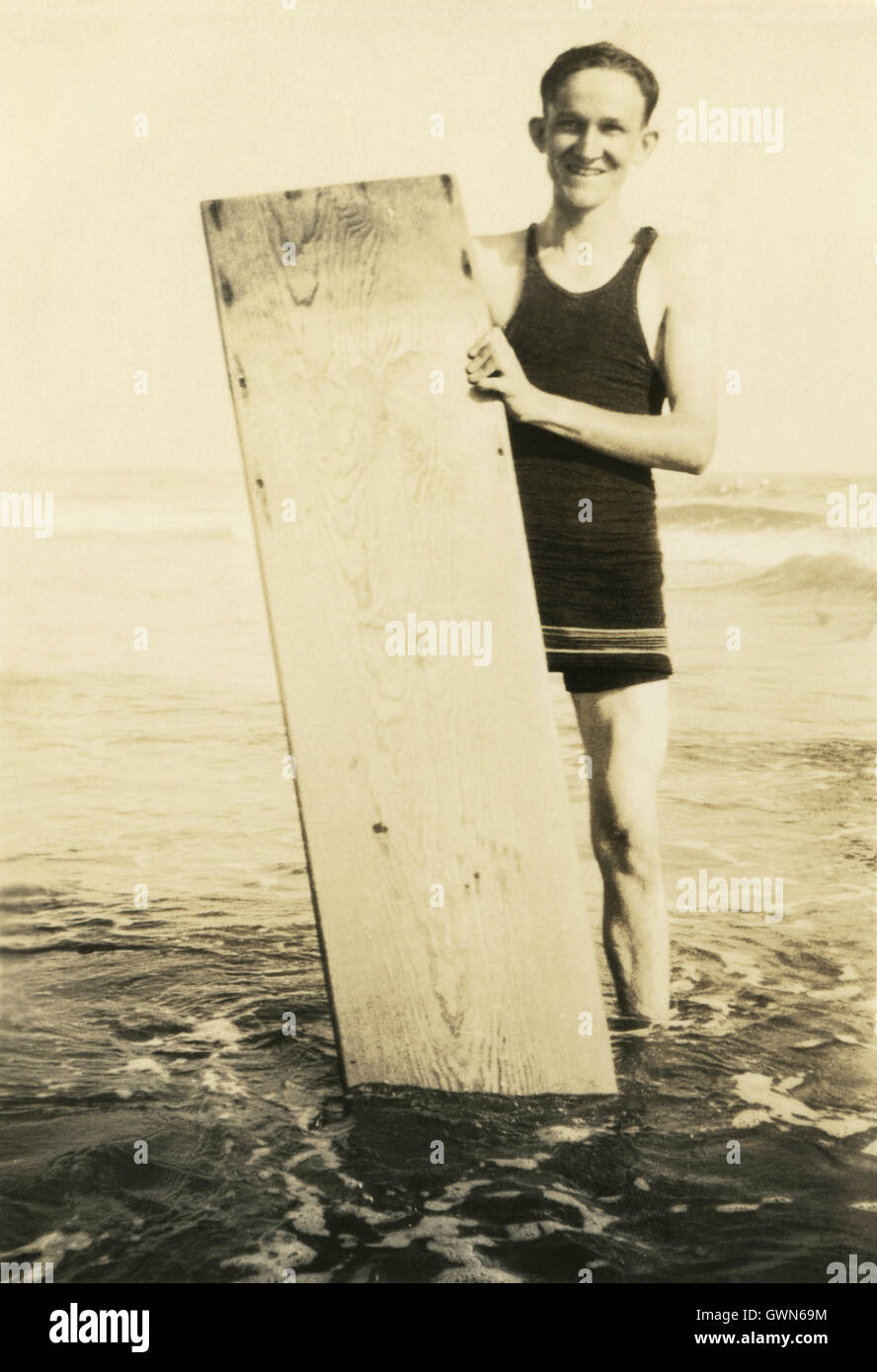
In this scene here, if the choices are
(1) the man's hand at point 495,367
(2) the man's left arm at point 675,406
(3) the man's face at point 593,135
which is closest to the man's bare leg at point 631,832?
(2) the man's left arm at point 675,406

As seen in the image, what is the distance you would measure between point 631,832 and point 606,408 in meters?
0.81

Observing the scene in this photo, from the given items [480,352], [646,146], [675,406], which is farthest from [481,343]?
[646,146]

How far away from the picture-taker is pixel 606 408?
2.45 m

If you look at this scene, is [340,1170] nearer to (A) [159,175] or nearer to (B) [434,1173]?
(B) [434,1173]

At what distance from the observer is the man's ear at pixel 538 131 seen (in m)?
2.50

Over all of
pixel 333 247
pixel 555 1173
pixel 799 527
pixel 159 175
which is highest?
pixel 159 175

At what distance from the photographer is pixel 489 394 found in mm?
2369

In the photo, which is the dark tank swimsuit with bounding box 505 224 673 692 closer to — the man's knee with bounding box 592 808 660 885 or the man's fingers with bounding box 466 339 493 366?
the man's fingers with bounding box 466 339 493 366

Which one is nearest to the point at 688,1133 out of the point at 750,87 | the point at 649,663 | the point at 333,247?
the point at 649,663

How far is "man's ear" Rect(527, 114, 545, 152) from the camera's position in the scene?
2.50m

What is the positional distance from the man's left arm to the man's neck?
0.36ft

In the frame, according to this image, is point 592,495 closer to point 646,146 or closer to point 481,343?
point 481,343

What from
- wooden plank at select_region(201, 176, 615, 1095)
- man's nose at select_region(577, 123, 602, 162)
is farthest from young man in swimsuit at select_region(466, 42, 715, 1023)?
wooden plank at select_region(201, 176, 615, 1095)
